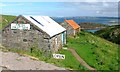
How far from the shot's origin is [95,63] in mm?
31297

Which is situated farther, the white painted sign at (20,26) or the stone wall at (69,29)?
the stone wall at (69,29)

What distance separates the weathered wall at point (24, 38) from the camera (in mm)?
31656

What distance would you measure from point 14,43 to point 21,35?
54.8 inches

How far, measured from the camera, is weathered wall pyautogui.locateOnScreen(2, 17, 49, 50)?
3166 centimetres

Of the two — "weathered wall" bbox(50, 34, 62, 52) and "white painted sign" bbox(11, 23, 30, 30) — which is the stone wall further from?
"white painted sign" bbox(11, 23, 30, 30)

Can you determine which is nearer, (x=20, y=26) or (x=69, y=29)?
(x=20, y=26)

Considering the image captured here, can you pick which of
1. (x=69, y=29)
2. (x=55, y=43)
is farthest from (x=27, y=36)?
(x=69, y=29)

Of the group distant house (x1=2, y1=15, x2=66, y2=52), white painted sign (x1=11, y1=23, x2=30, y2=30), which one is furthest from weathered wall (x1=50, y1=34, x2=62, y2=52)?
white painted sign (x1=11, y1=23, x2=30, y2=30)

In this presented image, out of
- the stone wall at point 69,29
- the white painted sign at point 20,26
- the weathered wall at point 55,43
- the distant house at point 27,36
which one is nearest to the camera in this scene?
the distant house at point 27,36

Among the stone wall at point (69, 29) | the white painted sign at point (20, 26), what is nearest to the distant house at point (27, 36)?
the white painted sign at point (20, 26)

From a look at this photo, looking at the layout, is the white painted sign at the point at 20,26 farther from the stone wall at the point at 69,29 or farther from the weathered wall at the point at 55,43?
the stone wall at the point at 69,29

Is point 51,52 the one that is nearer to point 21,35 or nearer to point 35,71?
point 21,35

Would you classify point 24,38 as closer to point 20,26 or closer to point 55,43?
point 20,26

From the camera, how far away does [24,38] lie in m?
33.0
